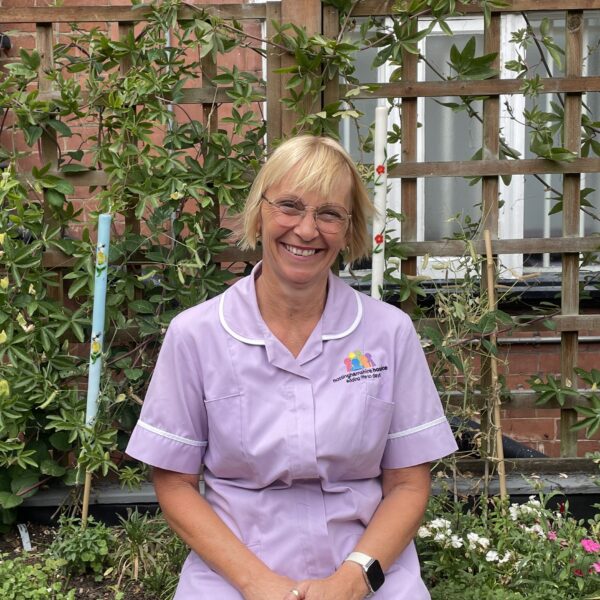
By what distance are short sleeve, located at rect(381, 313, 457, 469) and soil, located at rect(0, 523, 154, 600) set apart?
Result: 3.45 feet

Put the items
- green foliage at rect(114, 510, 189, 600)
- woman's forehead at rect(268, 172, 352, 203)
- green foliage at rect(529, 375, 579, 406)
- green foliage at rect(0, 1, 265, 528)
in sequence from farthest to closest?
1. green foliage at rect(529, 375, 579, 406)
2. green foliage at rect(0, 1, 265, 528)
3. green foliage at rect(114, 510, 189, 600)
4. woman's forehead at rect(268, 172, 352, 203)

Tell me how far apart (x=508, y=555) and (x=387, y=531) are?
27.5 inches

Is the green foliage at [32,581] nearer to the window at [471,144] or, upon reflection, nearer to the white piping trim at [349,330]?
the white piping trim at [349,330]

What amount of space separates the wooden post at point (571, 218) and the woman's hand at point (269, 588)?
1.58 metres

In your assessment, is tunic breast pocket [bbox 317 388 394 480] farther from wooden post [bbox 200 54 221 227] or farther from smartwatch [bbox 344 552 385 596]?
wooden post [bbox 200 54 221 227]

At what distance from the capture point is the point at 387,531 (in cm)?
214

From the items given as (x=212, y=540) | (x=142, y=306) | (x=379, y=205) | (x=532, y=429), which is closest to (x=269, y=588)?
(x=212, y=540)

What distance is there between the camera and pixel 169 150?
3.07 meters

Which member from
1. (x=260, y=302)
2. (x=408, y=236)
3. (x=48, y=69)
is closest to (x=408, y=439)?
(x=260, y=302)

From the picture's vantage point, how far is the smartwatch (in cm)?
204

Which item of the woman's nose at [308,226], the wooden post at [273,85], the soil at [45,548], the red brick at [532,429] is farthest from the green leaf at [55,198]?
the red brick at [532,429]

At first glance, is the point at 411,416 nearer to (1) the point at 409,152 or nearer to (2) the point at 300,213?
(2) the point at 300,213

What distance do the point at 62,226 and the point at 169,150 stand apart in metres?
0.47

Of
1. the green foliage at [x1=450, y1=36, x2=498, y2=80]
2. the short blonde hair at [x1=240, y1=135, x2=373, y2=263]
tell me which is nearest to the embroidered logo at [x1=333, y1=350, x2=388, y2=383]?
the short blonde hair at [x1=240, y1=135, x2=373, y2=263]
